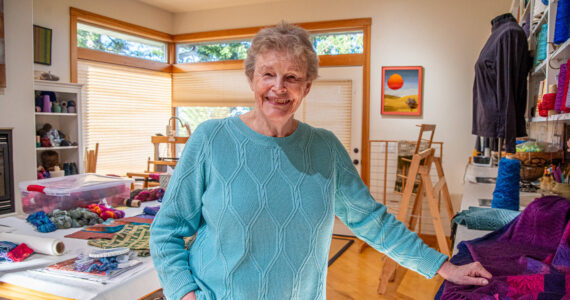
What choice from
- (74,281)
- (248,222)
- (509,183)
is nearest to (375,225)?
(248,222)

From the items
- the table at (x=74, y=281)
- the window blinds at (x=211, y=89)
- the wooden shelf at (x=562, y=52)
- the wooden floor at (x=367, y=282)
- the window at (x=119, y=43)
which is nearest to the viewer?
the table at (x=74, y=281)

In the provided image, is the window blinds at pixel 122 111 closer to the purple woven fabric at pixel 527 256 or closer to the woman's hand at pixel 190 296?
the woman's hand at pixel 190 296

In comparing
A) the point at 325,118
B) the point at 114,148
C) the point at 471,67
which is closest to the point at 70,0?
the point at 114,148

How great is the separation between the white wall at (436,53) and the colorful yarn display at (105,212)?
338cm

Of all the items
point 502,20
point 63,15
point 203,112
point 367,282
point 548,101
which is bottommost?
point 367,282

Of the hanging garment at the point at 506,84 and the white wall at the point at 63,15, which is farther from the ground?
the white wall at the point at 63,15

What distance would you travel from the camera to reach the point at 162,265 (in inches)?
41.8

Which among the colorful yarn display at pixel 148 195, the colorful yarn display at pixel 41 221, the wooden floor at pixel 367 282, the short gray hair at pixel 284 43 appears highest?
the short gray hair at pixel 284 43

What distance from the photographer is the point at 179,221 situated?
1.10m

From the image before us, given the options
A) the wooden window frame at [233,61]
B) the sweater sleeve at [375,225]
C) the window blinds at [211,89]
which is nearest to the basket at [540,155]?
the sweater sleeve at [375,225]

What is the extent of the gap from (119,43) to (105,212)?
Answer: 380 centimetres

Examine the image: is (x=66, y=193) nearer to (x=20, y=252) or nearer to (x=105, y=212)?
(x=105, y=212)

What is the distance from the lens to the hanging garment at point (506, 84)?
257 centimetres

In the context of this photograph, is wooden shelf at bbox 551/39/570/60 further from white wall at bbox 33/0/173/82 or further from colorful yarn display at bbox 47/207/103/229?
white wall at bbox 33/0/173/82
